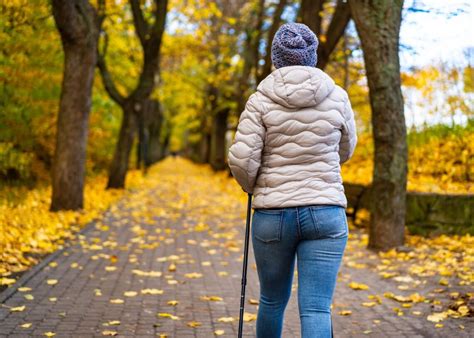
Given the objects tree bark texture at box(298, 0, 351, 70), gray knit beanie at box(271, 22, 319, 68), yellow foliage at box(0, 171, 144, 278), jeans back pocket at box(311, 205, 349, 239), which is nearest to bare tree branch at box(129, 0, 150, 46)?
yellow foliage at box(0, 171, 144, 278)

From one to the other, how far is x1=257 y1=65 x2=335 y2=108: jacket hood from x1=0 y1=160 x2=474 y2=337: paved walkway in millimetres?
2584

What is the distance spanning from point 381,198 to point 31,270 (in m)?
4.88

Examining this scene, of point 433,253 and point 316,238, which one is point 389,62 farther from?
point 316,238

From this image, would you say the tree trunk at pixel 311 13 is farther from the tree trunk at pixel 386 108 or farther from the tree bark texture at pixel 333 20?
the tree trunk at pixel 386 108

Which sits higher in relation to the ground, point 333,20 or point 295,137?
point 333,20

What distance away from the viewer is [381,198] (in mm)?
9422

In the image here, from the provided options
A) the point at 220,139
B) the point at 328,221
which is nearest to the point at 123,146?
the point at 220,139

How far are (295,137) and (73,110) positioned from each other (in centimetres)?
989

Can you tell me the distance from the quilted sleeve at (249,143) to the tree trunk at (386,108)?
6115mm

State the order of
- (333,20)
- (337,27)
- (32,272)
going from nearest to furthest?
(32,272) < (337,27) < (333,20)

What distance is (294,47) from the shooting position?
3.52 metres

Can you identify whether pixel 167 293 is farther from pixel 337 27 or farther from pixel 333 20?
pixel 333 20

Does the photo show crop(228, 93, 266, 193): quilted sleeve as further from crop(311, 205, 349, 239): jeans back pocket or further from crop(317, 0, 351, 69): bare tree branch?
crop(317, 0, 351, 69): bare tree branch

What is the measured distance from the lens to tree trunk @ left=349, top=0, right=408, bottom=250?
9.19 m
